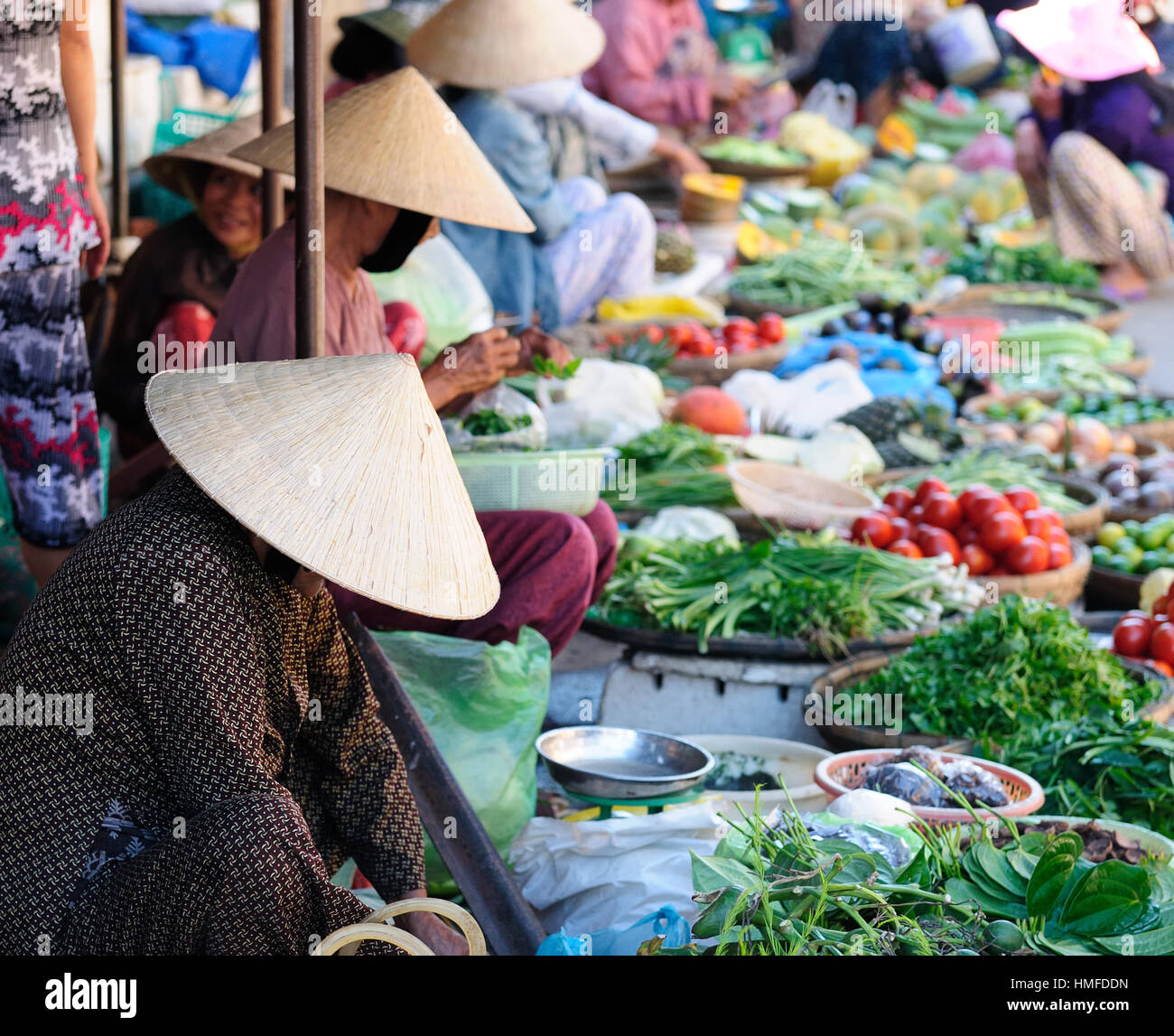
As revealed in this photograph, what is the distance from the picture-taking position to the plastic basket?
2955 mm

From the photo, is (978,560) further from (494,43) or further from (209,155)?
(209,155)

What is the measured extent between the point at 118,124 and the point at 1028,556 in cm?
282

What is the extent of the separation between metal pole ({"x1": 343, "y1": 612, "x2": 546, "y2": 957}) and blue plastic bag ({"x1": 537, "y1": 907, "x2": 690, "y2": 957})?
0.10 metres

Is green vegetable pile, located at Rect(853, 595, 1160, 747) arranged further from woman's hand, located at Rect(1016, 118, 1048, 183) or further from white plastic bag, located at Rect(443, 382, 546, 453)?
woman's hand, located at Rect(1016, 118, 1048, 183)

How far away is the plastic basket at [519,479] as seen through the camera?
296 centimetres

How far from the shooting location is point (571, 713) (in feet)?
11.3

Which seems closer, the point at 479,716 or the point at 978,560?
the point at 479,716

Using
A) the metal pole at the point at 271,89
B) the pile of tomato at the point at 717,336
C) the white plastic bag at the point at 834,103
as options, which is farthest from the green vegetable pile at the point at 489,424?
the white plastic bag at the point at 834,103

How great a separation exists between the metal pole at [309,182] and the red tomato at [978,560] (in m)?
2.36

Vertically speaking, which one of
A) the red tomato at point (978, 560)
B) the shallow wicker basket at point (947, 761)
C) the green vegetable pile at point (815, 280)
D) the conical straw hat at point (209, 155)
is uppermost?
the conical straw hat at point (209, 155)

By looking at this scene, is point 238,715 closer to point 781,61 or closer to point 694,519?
point 694,519

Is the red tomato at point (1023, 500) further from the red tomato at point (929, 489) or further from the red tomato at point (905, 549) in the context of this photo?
the red tomato at point (905, 549)

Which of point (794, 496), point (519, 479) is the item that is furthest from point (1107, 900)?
point (794, 496)

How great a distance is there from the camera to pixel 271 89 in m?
3.00
